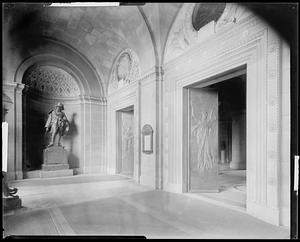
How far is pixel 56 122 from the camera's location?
17.9 ft

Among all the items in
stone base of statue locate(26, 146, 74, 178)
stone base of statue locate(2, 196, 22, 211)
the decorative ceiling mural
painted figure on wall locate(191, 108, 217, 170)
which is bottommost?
stone base of statue locate(2, 196, 22, 211)

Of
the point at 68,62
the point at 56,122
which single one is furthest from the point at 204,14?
the point at 56,122

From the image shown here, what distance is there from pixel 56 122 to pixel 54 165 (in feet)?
3.73

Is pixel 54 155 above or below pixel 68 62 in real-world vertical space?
below

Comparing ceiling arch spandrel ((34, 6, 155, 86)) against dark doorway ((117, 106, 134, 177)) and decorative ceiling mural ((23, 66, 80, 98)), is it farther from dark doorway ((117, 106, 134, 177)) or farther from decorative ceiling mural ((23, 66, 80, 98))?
dark doorway ((117, 106, 134, 177))

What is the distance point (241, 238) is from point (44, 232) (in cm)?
265

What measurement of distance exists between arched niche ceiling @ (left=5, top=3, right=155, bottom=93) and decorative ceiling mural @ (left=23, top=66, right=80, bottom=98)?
0.84m

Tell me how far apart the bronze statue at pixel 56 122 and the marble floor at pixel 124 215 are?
125 cm

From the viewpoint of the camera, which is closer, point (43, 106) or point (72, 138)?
point (43, 106)

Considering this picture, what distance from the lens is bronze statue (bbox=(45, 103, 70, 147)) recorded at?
538cm

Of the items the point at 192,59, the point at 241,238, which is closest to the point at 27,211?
the point at 241,238

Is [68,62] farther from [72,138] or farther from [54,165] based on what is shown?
[54,165]

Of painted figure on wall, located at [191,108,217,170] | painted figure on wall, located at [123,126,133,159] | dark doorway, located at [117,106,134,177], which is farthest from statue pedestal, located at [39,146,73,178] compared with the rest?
painted figure on wall, located at [191,108,217,170]

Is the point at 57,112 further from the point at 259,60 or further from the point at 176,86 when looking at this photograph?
the point at 259,60
